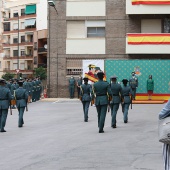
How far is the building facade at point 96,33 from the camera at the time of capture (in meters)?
37.6

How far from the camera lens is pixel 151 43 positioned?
3725 cm

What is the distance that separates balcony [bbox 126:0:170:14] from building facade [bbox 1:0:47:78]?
41.5 metres

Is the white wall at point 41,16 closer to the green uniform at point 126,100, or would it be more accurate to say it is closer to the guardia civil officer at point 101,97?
the green uniform at point 126,100

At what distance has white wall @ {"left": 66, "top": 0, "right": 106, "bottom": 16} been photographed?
3847 centimetres

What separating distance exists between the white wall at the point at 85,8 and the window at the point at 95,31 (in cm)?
105

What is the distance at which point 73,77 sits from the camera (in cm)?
3822

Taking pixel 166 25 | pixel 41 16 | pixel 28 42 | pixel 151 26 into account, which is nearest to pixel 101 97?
pixel 151 26

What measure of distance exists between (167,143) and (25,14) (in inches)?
3306

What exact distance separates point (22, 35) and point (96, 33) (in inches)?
2007

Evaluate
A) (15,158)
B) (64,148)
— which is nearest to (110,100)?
(64,148)

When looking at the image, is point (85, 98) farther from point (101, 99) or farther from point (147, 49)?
point (147, 49)

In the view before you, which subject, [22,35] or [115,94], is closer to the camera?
[115,94]

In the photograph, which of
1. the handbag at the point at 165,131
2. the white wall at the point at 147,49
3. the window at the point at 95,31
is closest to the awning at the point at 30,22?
the window at the point at 95,31

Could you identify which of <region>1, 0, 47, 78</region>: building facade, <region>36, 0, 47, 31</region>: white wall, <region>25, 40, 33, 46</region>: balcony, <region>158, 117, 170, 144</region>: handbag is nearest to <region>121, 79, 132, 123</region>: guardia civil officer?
<region>158, 117, 170, 144</region>: handbag
